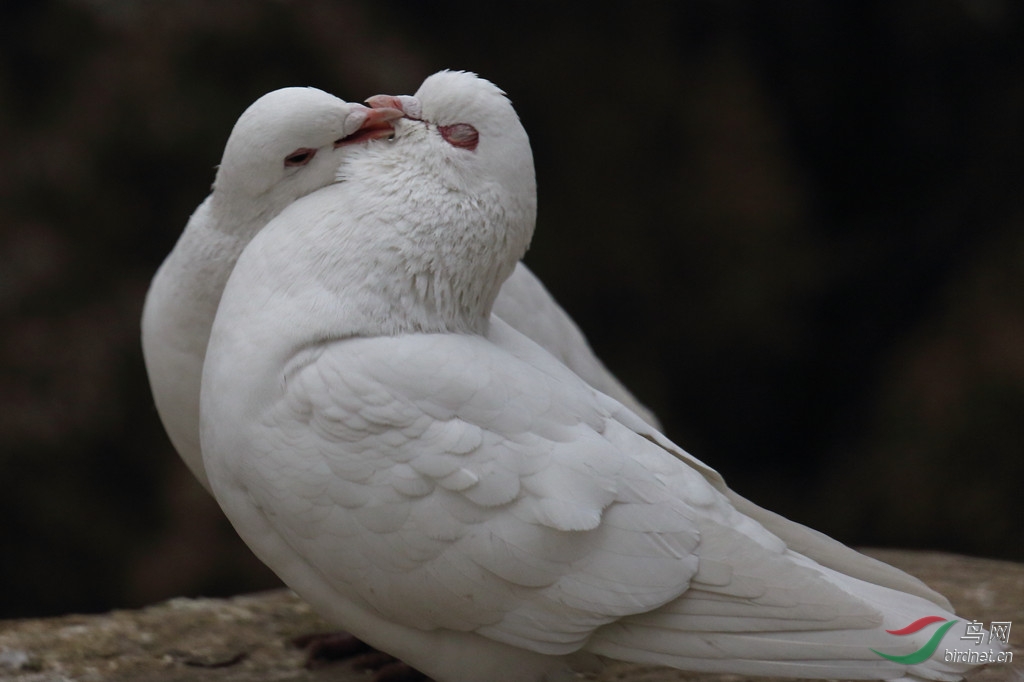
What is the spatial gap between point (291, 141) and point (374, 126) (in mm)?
224

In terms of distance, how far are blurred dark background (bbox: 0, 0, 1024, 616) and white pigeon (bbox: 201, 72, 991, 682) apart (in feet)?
13.1

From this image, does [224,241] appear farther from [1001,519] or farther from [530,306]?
[1001,519]

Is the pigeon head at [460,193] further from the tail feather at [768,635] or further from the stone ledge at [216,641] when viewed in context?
the stone ledge at [216,641]

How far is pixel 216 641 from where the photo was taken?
3.99m

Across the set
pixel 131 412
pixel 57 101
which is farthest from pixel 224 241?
pixel 57 101

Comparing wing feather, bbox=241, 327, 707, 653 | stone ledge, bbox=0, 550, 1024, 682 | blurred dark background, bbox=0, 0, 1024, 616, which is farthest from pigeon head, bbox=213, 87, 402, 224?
blurred dark background, bbox=0, 0, 1024, 616

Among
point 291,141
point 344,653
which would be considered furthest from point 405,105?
point 344,653

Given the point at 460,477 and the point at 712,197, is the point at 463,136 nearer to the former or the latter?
the point at 460,477

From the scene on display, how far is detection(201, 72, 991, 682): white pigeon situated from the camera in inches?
104

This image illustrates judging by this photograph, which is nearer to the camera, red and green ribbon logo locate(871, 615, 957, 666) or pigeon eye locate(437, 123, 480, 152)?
red and green ribbon logo locate(871, 615, 957, 666)

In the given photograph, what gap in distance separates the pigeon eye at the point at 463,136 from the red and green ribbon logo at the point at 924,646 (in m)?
1.59

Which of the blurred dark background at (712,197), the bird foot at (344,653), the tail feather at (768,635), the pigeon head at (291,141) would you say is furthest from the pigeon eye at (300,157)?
the blurred dark background at (712,197)

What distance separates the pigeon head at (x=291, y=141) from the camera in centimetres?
297

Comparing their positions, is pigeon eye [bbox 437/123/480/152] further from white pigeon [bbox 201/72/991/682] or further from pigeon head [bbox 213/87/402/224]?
pigeon head [bbox 213/87/402/224]
